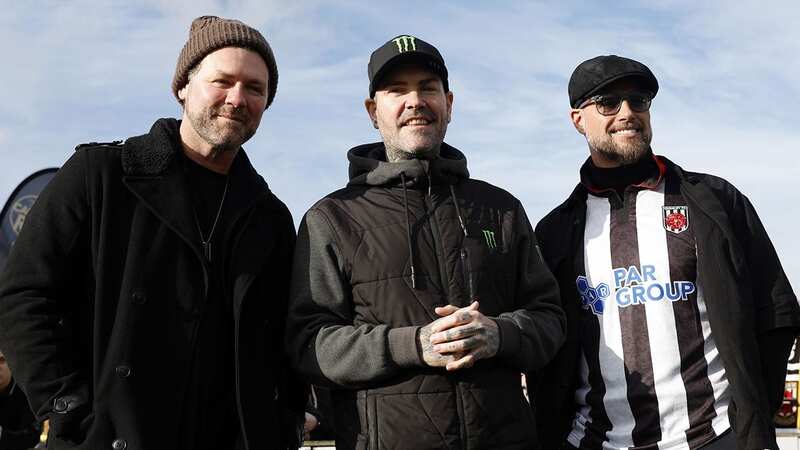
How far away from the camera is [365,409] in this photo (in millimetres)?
3574

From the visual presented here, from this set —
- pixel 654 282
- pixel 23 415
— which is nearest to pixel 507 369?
pixel 654 282

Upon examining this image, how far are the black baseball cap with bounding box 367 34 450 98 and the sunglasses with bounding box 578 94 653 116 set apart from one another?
0.90m

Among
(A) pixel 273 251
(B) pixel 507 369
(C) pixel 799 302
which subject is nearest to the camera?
(B) pixel 507 369

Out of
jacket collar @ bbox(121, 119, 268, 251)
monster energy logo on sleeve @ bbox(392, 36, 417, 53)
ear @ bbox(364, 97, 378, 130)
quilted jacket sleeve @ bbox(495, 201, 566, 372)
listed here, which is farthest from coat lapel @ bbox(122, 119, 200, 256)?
quilted jacket sleeve @ bbox(495, 201, 566, 372)

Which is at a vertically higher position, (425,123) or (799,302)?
(425,123)

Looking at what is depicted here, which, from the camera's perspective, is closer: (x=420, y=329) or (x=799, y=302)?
(x=420, y=329)

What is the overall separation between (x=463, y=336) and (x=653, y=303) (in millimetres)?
1172

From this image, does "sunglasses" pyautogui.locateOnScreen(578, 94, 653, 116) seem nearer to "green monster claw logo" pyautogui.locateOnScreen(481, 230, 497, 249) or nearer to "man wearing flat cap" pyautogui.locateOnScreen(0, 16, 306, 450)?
"green monster claw logo" pyautogui.locateOnScreen(481, 230, 497, 249)

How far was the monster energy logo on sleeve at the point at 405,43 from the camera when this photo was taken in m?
3.94

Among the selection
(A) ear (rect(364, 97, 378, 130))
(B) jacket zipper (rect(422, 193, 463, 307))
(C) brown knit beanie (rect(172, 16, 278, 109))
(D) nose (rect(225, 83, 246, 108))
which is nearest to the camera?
(B) jacket zipper (rect(422, 193, 463, 307))

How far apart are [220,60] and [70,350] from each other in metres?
1.29

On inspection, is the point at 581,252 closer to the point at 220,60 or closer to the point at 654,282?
the point at 654,282

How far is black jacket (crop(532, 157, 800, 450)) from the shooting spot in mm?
3967

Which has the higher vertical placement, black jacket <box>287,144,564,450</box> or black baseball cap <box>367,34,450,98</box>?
black baseball cap <box>367,34,450,98</box>
